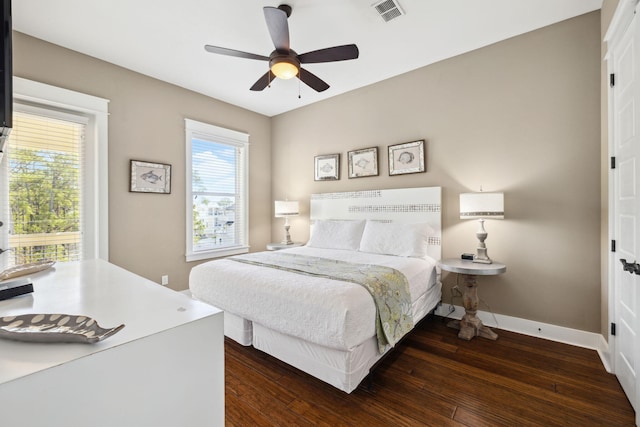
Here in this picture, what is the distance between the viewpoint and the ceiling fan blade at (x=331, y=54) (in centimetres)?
227

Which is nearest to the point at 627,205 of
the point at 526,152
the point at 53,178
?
the point at 526,152

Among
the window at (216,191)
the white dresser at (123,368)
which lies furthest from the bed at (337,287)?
the window at (216,191)

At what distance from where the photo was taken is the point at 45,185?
2.84 m

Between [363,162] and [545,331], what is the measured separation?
2698 mm

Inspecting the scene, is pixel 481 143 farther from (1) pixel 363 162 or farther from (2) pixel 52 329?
(2) pixel 52 329

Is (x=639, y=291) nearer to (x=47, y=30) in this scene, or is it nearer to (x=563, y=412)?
(x=563, y=412)

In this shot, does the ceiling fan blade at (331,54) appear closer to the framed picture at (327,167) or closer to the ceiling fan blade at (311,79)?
the ceiling fan blade at (311,79)

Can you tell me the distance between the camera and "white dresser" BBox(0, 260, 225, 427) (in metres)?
0.53

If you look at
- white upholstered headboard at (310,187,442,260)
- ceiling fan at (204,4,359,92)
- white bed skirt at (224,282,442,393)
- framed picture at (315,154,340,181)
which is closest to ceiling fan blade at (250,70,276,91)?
ceiling fan at (204,4,359,92)

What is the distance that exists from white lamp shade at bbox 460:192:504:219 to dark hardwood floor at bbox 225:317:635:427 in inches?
46.7

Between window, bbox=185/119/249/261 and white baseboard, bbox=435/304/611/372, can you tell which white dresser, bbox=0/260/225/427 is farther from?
window, bbox=185/119/249/261

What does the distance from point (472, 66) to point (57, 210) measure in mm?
4605

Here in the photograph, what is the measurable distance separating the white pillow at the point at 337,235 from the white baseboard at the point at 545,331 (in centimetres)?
130

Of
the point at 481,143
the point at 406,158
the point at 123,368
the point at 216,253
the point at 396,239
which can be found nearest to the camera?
the point at 123,368
